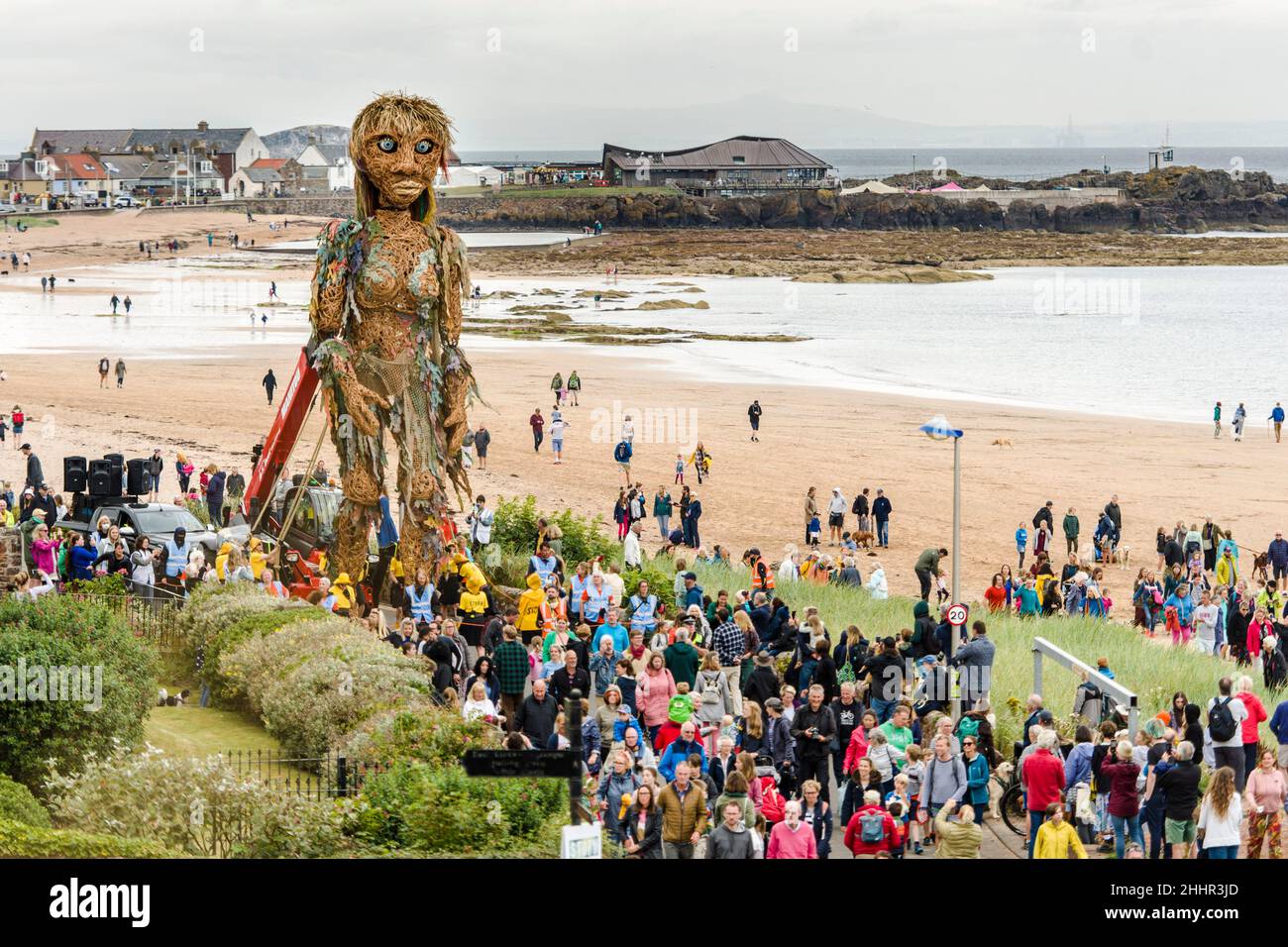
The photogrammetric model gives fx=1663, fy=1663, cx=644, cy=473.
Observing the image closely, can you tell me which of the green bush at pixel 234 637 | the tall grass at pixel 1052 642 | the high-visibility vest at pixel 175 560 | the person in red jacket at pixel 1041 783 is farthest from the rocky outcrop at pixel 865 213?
the person in red jacket at pixel 1041 783

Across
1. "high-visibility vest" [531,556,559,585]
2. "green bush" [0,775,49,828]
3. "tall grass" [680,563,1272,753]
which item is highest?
"high-visibility vest" [531,556,559,585]

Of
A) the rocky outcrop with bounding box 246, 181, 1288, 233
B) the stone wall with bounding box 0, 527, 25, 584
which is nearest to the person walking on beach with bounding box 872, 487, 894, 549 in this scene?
the stone wall with bounding box 0, 527, 25, 584

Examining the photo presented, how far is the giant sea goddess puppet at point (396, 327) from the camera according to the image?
20656 millimetres

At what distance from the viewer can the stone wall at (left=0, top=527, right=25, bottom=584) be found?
1914cm

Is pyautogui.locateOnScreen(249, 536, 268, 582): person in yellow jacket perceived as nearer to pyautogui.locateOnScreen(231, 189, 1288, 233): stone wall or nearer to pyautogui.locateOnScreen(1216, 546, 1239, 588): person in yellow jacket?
pyautogui.locateOnScreen(1216, 546, 1239, 588): person in yellow jacket

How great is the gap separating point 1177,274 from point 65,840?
115 m

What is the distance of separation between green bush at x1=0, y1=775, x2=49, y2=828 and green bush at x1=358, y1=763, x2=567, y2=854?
8.61 feet

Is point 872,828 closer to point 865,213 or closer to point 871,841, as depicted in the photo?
point 871,841

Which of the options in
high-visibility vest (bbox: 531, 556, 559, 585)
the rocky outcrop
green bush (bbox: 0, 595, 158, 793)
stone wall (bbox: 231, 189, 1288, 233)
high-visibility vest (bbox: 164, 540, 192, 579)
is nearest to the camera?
green bush (bbox: 0, 595, 158, 793)

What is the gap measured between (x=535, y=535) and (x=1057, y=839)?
1449cm

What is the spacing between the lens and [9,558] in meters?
19.3

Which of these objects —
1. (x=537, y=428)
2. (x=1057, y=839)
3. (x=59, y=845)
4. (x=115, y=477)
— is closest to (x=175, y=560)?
(x=115, y=477)
